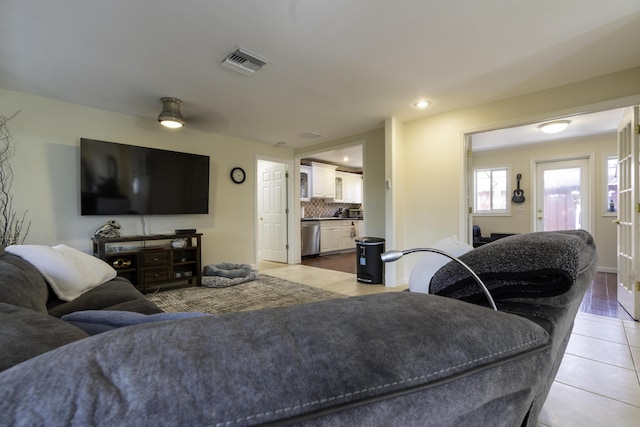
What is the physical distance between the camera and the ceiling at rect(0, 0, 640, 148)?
1.84 m

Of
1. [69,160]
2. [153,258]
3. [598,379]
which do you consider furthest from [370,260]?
[69,160]

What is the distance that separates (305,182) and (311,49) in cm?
479

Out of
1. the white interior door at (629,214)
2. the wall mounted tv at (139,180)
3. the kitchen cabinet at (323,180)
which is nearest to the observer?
the white interior door at (629,214)

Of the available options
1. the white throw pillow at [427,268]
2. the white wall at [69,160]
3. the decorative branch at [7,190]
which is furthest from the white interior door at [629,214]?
the decorative branch at [7,190]

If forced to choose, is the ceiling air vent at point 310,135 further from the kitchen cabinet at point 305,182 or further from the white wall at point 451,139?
the kitchen cabinet at point 305,182

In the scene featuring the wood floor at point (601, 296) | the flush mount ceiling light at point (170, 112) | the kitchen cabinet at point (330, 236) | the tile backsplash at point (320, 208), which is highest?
the flush mount ceiling light at point (170, 112)

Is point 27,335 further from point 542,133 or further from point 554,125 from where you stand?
point 542,133

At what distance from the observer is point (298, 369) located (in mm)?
331

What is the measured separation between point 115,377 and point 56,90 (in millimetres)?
4066

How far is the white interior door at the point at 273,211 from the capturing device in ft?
19.1

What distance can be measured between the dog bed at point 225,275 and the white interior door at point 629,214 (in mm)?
4350

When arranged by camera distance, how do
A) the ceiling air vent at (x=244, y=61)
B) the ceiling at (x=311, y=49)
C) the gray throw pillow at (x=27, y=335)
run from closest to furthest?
the gray throw pillow at (x=27, y=335) → the ceiling at (x=311, y=49) → the ceiling air vent at (x=244, y=61)

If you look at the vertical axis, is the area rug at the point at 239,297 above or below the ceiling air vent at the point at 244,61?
below

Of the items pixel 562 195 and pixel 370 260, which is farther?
pixel 562 195
